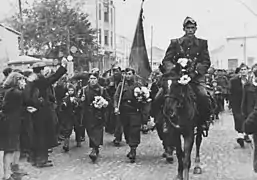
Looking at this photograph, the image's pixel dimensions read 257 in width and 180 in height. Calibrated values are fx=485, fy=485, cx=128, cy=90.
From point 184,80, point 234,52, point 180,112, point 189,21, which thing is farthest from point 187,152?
point 234,52

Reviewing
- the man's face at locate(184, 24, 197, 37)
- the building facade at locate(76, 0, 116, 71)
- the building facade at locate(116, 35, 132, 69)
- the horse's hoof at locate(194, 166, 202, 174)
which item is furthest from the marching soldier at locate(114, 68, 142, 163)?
the building facade at locate(116, 35, 132, 69)

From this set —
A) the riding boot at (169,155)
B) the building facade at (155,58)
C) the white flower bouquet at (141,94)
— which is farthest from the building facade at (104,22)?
the riding boot at (169,155)

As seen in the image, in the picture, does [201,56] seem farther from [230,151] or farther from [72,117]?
[72,117]

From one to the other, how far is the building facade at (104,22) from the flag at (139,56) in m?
47.2

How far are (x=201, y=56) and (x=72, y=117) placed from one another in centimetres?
533

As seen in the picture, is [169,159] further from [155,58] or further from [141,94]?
[155,58]

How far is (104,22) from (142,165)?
2338 inches

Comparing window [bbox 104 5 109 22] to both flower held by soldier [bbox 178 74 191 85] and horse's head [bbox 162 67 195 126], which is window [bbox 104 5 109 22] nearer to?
horse's head [bbox 162 67 195 126]

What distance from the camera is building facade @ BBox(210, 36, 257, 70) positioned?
81.8 m

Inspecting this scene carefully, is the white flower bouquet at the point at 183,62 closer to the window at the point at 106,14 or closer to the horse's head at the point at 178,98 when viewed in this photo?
the horse's head at the point at 178,98

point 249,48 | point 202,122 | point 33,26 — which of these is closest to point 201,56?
point 202,122

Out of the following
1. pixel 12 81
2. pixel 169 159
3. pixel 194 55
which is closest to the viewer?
pixel 194 55

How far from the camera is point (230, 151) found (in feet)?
41.3

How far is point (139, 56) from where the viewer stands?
14.9 metres
